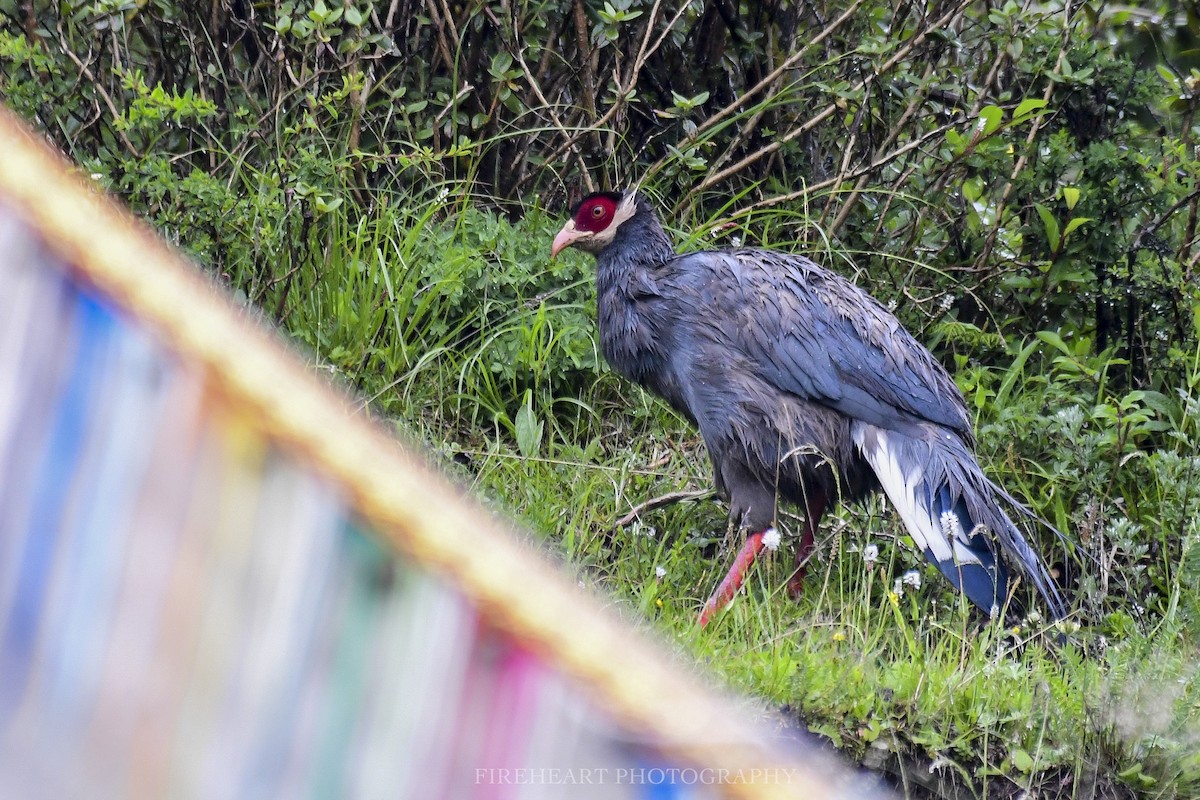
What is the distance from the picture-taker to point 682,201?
6.55 meters

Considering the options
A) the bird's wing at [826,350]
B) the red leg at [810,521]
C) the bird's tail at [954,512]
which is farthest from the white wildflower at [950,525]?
the red leg at [810,521]

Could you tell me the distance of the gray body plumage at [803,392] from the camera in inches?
192

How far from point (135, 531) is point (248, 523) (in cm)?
7

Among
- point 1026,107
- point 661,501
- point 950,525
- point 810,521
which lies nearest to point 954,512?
point 950,525

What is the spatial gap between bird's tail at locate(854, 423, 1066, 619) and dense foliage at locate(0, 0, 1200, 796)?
0.18m

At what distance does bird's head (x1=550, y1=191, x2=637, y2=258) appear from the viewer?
18.2 ft

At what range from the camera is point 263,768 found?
0.80 meters

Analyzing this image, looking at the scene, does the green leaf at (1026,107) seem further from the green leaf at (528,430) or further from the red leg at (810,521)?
the green leaf at (528,430)

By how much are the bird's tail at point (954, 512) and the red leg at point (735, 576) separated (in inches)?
20.0

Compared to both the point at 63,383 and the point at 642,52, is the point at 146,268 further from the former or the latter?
the point at 642,52

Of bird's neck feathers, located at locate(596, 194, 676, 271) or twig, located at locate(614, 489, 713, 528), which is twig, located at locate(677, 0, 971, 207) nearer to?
bird's neck feathers, located at locate(596, 194, 676, 271)

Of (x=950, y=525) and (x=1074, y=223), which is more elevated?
(x=1074, y=223)

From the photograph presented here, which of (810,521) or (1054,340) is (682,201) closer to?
(1054,340)

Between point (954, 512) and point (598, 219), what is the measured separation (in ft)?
6.15
